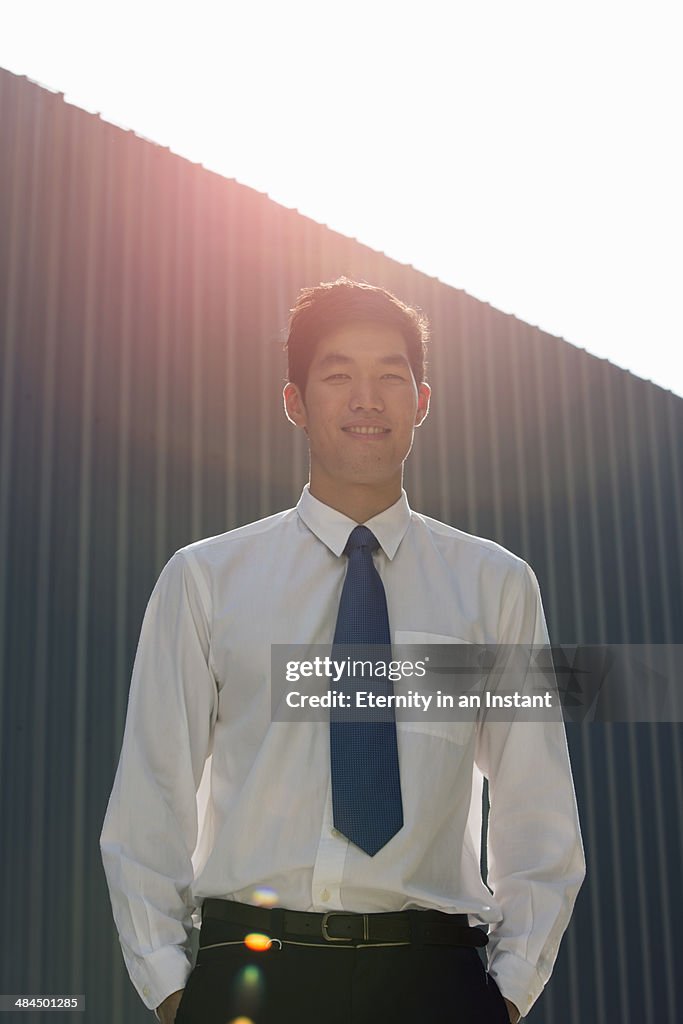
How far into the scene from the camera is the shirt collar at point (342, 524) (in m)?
2.26

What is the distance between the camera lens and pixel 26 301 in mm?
4672

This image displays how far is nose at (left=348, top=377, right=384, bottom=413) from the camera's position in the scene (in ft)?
7.36

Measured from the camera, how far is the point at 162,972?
1917mm

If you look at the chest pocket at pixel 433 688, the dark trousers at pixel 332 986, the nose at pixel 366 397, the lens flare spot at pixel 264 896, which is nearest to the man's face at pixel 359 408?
the nose at pixel 366 397

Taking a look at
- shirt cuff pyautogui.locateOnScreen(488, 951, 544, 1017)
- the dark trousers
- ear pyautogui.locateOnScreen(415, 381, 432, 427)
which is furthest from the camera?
ear pyautogui.locateOnScreen(415, 381, 432, 427)

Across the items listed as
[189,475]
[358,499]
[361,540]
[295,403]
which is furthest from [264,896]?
[189,475]

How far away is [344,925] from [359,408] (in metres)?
1.00

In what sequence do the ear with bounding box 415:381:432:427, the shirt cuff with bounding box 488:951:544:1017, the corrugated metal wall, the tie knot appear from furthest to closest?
the corrugated metal wall
the ear with bounding box 415:381:432:427
the tie knot
the shirt cuff with bounding box 488:951:544:1017

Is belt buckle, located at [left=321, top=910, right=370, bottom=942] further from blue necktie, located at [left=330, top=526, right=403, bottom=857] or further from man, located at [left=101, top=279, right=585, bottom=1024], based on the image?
blue necktie, located at [left=330, top=526, right=403, bottom=857]

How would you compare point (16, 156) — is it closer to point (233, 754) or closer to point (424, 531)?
point (424, 531)

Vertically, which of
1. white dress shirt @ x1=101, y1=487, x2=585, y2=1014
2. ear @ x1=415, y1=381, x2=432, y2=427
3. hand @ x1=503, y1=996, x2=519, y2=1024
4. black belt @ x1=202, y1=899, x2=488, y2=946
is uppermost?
ear @ x1=415, y1=381, x2=432, y2=427

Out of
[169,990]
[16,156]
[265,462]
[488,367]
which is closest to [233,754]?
[169,990]

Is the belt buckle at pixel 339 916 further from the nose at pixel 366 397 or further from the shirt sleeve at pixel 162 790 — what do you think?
the nose at pixel 366 397

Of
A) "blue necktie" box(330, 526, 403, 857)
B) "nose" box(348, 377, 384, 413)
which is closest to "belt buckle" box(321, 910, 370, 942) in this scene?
"blue necktie" box(330, 526, 403, 857)
